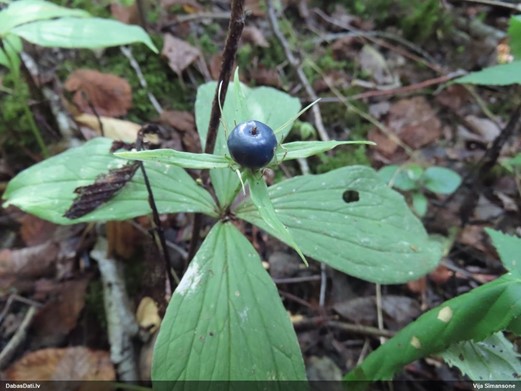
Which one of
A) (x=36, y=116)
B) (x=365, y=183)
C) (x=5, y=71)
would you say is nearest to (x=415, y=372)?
(x=365, y=183)

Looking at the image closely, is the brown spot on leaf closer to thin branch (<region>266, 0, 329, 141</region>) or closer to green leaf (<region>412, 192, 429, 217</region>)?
thin branch (<region>266, 0, 329, 141</region>)

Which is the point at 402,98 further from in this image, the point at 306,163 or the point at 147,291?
the point at 147,291

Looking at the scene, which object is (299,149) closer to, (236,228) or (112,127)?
(236,228)

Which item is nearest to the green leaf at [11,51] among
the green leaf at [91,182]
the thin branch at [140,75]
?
the green leaf at [91,182]

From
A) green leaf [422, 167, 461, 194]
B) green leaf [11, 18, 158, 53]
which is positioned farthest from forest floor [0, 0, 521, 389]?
green leaf [11, 18, 158, 53]

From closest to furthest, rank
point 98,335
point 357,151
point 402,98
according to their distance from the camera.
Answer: point 98,335 < point 357,151 < point 402,98

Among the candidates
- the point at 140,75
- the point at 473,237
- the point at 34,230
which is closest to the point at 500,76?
the point at 473,237

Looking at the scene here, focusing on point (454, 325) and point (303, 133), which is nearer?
point (454, 325)
